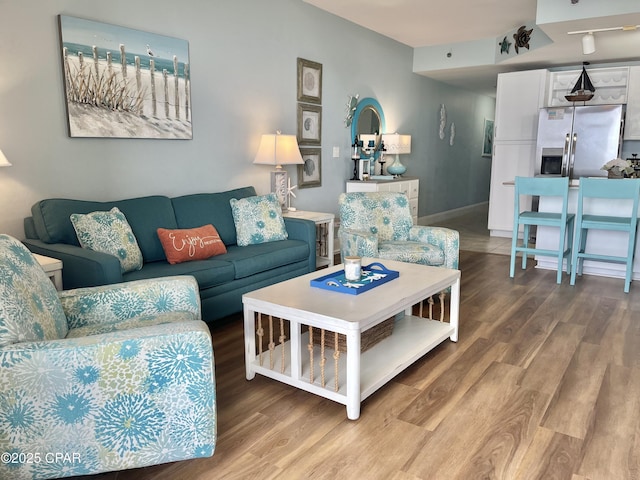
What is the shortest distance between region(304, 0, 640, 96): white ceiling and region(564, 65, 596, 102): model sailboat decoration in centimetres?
33

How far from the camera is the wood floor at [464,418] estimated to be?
181 centimetres

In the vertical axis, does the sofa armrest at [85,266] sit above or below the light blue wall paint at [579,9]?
below

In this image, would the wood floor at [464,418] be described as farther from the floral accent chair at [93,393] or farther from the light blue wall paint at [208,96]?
the light blue wall paint at [208,96]

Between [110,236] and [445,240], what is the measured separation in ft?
7.53

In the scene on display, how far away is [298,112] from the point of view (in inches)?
195

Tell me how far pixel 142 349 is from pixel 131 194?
2218mm

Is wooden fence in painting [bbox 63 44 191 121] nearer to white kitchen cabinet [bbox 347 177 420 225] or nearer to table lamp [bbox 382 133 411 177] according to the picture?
white kitchen cabinet [bbox 347 177 420 225]

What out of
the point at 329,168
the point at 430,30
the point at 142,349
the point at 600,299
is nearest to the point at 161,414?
the point at 142,349

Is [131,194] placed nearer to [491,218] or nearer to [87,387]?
[87,387]

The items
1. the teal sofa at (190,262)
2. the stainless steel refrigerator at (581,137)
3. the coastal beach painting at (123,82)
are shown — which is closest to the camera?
the teal sofa at (190,262)

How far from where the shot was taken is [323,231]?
4.59 meters

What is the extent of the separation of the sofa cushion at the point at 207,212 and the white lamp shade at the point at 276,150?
0.56 meters

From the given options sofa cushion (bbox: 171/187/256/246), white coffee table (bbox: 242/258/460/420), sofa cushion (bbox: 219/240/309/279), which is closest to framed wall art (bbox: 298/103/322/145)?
sofa cushion (bbox: 171/187/256/246)

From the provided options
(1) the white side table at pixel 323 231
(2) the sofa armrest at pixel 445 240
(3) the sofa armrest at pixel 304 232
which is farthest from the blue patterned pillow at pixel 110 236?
(2) the sofa armrest at pixel 445 240
